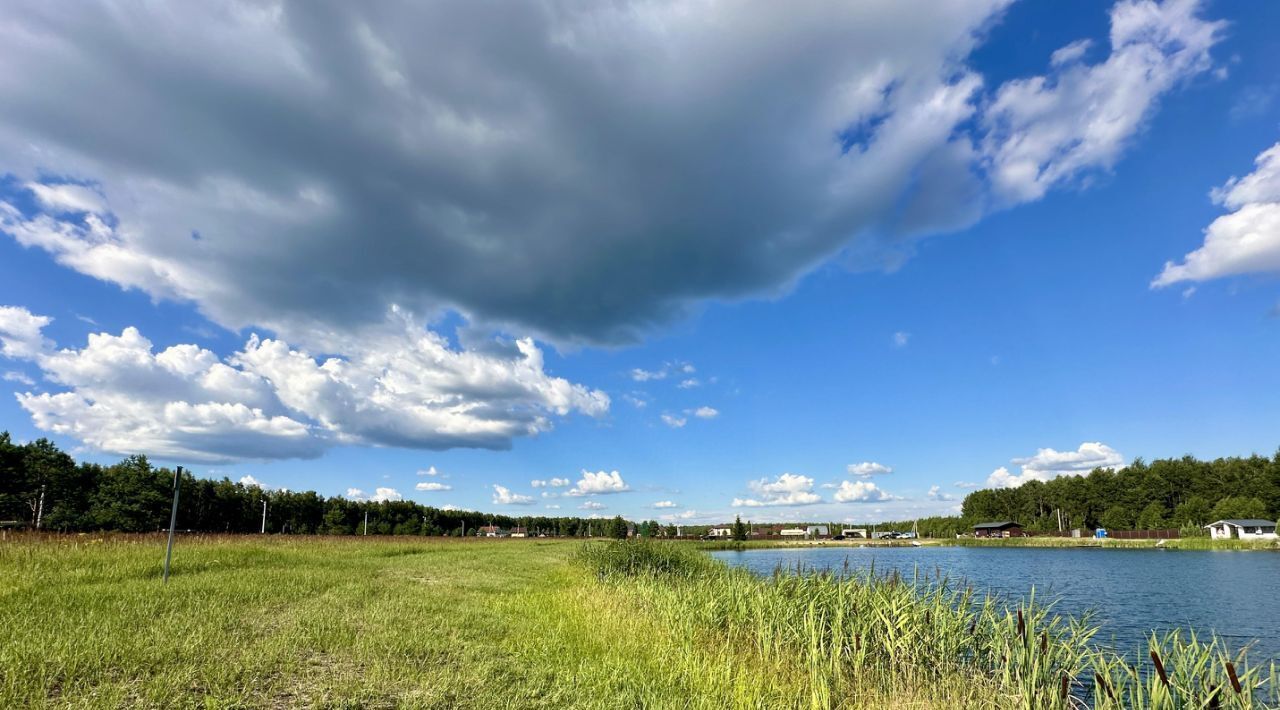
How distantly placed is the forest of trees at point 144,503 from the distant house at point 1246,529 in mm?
76987

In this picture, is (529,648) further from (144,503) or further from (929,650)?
(144,503)

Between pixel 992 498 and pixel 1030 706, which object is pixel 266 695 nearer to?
pixel 1030 706

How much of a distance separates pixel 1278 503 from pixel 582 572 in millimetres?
109292

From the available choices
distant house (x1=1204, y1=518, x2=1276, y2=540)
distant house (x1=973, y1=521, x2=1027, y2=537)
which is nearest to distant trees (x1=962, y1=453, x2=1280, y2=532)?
distant house (x1=1204, y1=518, x2=1276, y2=540)

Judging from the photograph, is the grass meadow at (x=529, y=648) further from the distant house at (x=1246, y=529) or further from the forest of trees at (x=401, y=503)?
the distant house at (x=1246, y=529)

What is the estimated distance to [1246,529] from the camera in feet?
255

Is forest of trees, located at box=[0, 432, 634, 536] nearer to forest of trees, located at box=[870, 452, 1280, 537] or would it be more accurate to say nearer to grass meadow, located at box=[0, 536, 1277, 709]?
grass meadow, located at box=[0, 536, 1277, 709]

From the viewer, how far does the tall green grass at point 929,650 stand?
20.9ft

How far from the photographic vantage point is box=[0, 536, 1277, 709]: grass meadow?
20.2 feet

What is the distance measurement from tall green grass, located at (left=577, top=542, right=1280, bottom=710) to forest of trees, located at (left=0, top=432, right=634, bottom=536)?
51.1 metres

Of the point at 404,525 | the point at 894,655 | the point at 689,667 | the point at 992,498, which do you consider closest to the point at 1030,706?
the point at 894,655

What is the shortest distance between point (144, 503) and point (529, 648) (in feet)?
235

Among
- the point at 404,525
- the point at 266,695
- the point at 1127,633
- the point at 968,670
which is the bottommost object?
the point at 404,525

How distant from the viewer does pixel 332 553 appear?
26.2 meters
